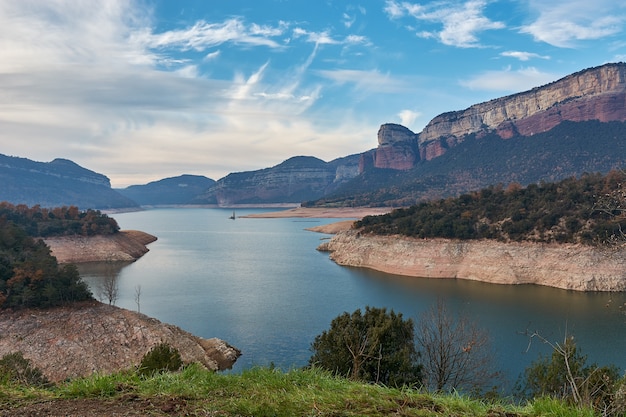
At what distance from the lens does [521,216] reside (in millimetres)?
49812

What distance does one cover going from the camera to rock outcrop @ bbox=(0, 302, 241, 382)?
22.5m

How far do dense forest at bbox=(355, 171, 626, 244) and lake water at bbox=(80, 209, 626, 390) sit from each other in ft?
25.8

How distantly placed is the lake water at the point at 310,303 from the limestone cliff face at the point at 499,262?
7.27 ft

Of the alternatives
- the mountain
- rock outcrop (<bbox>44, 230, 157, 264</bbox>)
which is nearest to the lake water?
rock outcrop (<bbox>44, 230, 157, 264</bbox>)

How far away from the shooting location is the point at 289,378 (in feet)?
20.9

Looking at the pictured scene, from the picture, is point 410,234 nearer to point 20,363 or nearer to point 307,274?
point 307,274

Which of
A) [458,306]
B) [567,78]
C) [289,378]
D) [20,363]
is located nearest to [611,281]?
[458,306]

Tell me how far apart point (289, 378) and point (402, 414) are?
203 centimetres

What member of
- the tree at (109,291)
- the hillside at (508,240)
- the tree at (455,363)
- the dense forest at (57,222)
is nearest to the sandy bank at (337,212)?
the hillside at (508,240)

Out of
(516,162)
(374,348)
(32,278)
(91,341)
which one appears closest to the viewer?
(374,348)

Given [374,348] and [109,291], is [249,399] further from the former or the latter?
[109,291]

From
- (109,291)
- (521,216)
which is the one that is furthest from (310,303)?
(521,216)

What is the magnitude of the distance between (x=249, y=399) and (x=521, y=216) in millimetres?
51836

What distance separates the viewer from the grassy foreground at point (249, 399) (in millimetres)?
4879
